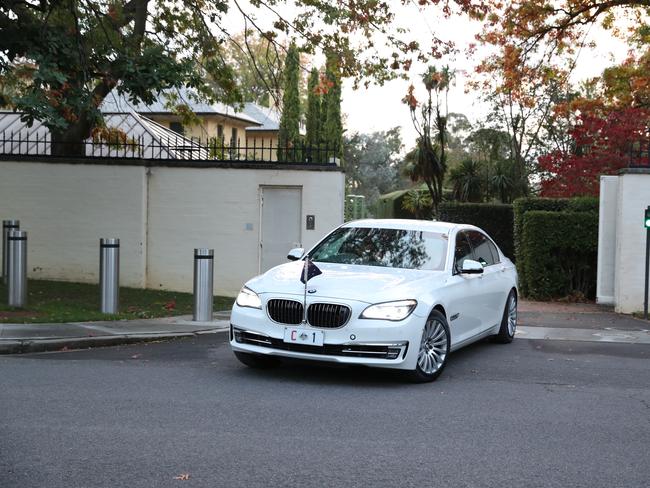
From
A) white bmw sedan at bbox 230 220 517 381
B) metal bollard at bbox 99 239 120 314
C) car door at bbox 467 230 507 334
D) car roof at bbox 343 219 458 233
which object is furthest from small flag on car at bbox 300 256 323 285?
metal bollard at bbox 99 239 120 314

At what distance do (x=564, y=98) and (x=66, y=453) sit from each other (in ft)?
109

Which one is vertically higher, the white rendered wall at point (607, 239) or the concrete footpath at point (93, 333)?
the white rendered wall at point (607, 239)

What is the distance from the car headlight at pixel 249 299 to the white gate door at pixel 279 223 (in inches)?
297

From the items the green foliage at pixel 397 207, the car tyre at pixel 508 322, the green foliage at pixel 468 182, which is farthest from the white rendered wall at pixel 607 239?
the green foliage at pixel 397 207

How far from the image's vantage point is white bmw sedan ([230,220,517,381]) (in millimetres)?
7578

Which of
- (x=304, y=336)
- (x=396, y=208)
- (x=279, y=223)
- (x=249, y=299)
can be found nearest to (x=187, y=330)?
(x=249, y=299)

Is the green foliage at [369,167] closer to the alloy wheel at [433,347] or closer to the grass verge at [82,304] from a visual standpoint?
the grass verge at [82,304]

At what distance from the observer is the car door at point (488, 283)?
980cm

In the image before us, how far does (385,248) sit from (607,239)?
8.27 metres

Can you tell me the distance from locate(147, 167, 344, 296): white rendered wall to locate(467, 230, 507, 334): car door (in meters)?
5.35

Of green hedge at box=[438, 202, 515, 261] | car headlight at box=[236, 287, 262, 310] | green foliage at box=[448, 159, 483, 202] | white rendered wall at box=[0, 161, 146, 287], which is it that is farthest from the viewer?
green foliage at box=[448, 159, 483, 202]

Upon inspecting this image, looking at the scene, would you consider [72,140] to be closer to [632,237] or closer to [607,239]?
[607,239]

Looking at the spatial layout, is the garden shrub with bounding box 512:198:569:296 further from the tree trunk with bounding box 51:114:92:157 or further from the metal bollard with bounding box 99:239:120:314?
the tree trunk with bounding box 51:114:92:157

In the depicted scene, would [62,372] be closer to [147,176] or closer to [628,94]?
[147,176]
